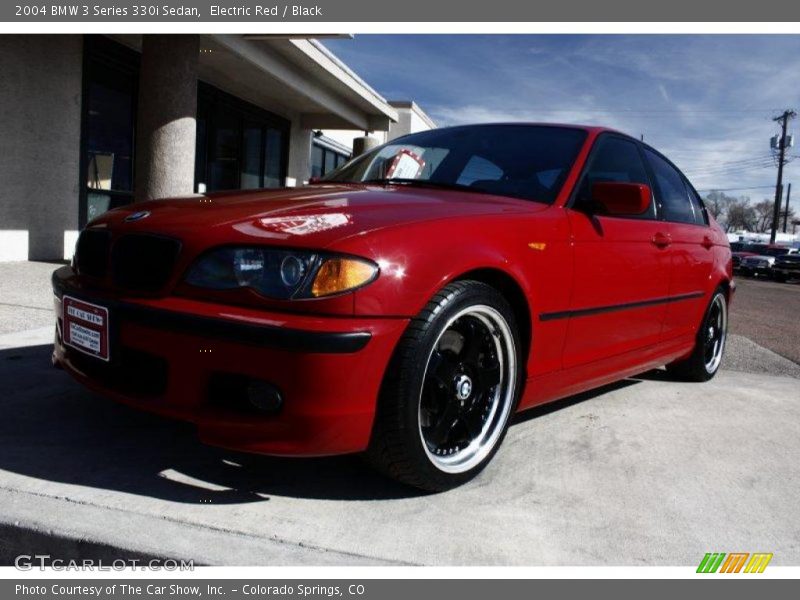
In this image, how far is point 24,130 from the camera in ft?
26.5

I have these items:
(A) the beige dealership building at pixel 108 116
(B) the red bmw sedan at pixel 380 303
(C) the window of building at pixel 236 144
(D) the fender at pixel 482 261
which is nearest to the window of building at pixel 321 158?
(C) the window of building at pixel 236 144

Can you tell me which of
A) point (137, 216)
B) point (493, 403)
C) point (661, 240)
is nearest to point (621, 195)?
point (661, 240)

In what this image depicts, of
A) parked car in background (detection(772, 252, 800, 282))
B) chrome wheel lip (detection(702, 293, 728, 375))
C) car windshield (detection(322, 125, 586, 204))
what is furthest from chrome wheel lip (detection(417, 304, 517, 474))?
parked car in background (detection(772, 252, 800, 282))

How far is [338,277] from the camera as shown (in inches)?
78.4

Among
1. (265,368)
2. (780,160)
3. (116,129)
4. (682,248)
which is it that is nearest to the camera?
(265,368)

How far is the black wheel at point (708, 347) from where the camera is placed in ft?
14.1

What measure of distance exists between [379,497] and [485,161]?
165 cm

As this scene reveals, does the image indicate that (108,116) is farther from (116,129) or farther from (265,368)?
(265,368)

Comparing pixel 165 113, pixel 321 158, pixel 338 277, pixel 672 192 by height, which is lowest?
pixel 338 277

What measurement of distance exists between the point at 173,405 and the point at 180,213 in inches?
26.9

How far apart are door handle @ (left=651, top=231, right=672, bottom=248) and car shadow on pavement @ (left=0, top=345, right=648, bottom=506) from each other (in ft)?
6.37

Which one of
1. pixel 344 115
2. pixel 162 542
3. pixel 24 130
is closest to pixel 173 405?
pixel 162 542

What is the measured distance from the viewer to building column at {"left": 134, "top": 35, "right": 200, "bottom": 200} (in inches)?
328
